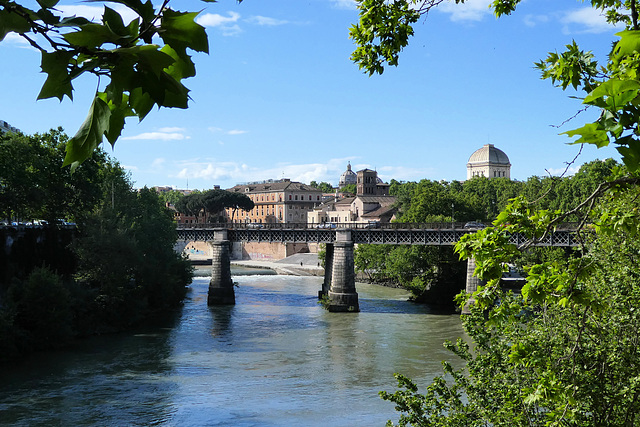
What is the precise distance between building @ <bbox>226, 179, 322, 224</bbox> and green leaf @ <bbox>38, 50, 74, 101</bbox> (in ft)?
396

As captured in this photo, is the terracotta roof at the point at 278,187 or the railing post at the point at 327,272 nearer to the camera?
the railing post at the point at 327,272

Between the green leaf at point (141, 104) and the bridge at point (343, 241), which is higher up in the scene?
the green leaf at point (141, 104)

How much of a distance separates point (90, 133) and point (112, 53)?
209mm

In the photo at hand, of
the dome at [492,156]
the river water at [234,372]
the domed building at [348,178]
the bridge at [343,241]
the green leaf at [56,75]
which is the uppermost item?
the dome at [492,156]

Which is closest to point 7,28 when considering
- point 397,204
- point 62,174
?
point 62,174

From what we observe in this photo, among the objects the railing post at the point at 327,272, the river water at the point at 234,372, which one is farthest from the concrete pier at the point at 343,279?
the railing post at the point at 327,272

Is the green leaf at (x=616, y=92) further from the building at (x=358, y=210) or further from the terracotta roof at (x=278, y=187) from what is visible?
the terracotta roof at (x=278, y=187)

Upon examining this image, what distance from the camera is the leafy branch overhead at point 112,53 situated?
59.2 inches

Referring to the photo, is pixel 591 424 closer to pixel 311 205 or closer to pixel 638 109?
pixel 638 109

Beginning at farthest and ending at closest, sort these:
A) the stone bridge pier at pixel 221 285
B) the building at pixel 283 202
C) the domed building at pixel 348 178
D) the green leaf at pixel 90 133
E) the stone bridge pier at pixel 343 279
Answer: the domed building at pixel 348 178 → the building at pixel 283 202 → the stone bridge pier at pixel 221 285 → the stone bridge pier at pixel 343 279 → the green leaf at pixel 90 133

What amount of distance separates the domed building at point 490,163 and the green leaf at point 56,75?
A: 192860 millimetres

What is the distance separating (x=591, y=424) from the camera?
26.5 feet

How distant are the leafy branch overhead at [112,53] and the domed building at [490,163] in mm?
192809

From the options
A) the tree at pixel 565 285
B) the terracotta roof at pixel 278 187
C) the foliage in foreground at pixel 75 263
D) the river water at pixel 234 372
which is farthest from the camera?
the terracotta roof at pixel 278 187
